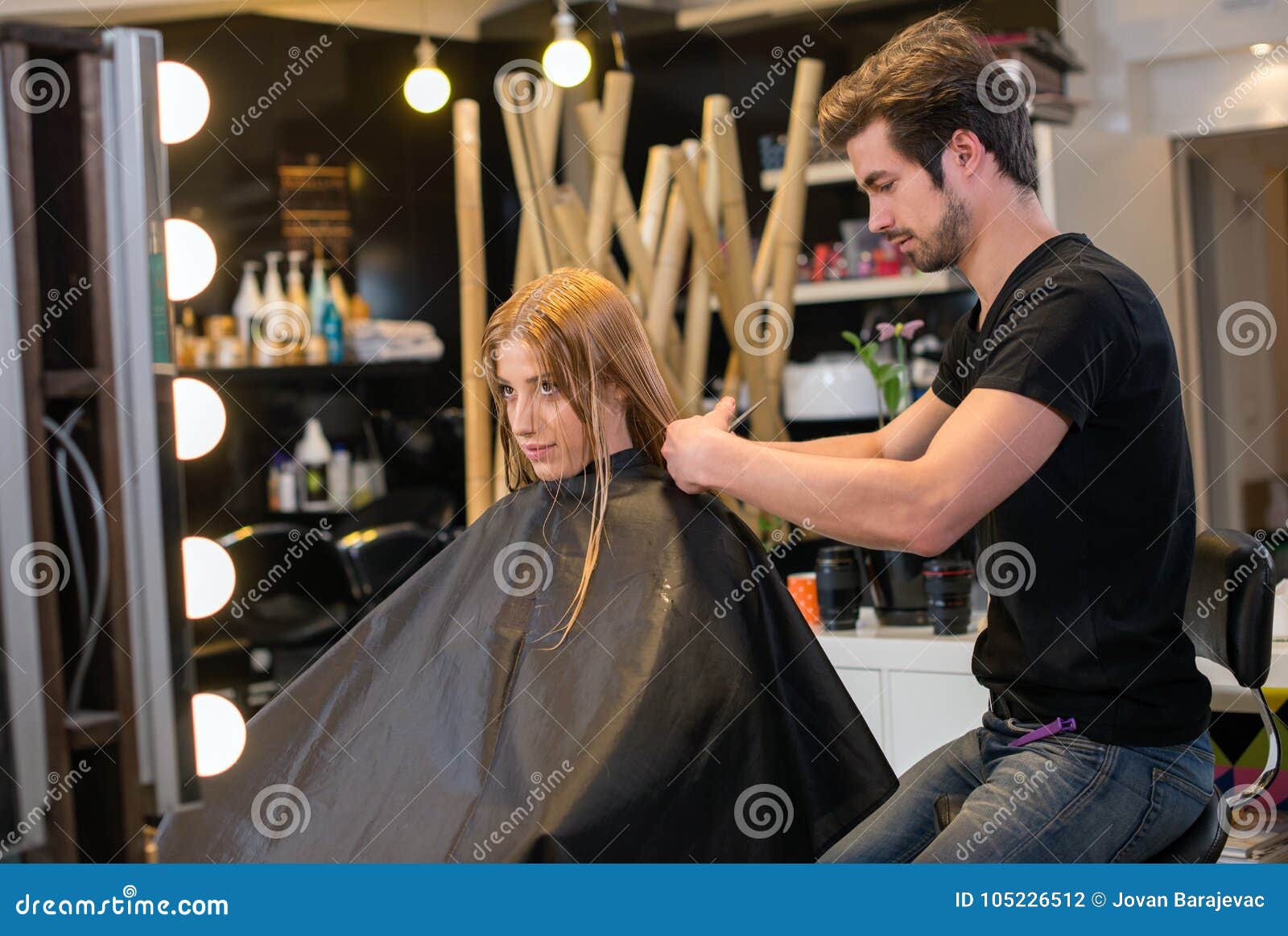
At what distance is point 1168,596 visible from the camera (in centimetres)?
154

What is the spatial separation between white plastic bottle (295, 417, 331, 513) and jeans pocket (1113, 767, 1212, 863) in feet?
11.2

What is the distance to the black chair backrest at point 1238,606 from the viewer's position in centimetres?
172

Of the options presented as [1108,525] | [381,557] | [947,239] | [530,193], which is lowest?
[381,557]

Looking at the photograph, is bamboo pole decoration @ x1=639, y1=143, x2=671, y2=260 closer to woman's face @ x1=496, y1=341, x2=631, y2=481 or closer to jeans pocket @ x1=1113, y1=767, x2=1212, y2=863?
woman's face @ x1=496, y1=341, x2=631, y2=481

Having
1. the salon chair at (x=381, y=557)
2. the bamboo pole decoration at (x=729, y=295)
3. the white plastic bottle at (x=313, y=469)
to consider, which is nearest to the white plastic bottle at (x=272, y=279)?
the white plastic bottle at (x=313, y=469)

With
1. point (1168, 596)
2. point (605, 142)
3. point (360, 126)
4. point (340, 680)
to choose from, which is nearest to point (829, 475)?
point (1168, 596)

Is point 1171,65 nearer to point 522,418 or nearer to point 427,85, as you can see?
point 427,85

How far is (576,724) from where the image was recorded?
5.13 feet

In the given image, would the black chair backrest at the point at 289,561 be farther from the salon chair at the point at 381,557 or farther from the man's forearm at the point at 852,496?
the man's forearm at the point at 852,496

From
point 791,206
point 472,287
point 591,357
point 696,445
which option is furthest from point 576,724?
point 791,206

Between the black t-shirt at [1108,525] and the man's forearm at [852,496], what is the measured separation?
0.44 ft

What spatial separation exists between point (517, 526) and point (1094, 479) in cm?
79

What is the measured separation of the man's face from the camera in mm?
1614

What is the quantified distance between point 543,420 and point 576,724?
1.44ft
